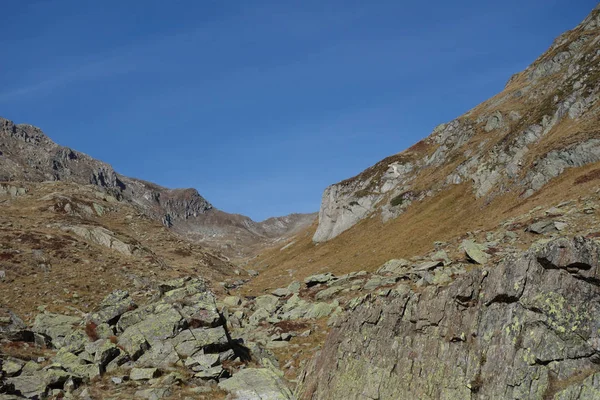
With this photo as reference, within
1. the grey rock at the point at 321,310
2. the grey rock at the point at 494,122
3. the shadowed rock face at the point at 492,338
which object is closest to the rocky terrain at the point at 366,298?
the shadowed rock face at the point at 492,338

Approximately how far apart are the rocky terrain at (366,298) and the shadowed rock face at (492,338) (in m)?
0.05

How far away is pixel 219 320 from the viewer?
25250mm

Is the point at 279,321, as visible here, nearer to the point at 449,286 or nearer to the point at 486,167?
the point at 449,286

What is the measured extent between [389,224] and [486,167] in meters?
24.5

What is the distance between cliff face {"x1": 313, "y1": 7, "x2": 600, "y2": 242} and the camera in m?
61.6

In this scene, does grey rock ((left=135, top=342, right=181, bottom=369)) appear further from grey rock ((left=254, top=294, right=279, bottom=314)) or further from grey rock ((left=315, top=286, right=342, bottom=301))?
grey rock ((left=315, top=286, right=342, bottom=301))

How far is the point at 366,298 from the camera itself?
1986cm

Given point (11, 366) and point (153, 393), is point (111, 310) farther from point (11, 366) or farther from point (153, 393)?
point (153, 393)

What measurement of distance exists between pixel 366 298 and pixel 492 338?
23.4 feet

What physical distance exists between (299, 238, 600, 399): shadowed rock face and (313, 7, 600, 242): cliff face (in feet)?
169

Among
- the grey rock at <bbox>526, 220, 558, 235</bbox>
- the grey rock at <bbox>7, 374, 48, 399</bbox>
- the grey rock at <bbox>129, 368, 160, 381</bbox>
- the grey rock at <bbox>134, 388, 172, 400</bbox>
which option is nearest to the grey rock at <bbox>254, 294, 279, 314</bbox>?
the grey rock at <bbox>129, 368, 160, 381</bbox>

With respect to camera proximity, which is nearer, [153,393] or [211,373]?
[153,393]

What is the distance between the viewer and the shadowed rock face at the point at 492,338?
467 inches

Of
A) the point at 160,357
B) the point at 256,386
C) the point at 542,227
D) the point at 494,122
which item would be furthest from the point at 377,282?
the point at 494,122
